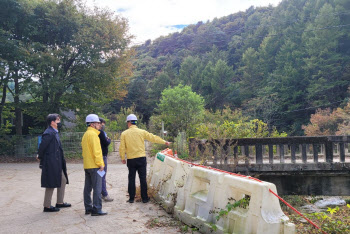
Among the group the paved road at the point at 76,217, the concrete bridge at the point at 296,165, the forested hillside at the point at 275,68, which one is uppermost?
the forested hillside at the point at 275,68

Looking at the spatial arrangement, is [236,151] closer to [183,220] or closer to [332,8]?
[183,220]

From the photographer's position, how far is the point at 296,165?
9.78 meters

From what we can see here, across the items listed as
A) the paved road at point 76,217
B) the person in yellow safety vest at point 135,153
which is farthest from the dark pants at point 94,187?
the person in yellow safety vest at point 135,153

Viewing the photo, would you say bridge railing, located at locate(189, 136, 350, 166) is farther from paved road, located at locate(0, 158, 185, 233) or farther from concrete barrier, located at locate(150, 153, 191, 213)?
paved road, located at locate(0, 158, 185, 233)

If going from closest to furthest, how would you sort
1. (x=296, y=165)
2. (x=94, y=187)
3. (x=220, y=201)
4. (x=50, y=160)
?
(x=220, y=201)
(x=94, y=187)
(x=50, y=160)
(x=296, y=165)

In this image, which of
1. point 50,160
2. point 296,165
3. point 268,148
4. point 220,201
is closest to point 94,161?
point 50,160

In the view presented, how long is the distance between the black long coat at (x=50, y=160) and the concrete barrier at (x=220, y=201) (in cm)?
218

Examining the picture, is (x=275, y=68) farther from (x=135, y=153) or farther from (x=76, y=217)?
(x=76, y=217)

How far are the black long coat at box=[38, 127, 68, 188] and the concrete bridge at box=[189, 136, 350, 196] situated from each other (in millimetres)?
5002

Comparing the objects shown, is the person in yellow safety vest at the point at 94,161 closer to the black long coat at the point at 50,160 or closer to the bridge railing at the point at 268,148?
the black long coat at the point at 50,160

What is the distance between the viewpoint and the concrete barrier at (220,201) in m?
4.16

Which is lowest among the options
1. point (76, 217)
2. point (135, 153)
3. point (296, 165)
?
point (76, 217)

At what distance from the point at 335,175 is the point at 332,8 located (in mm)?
40645

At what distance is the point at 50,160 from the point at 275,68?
Answer: 1985 inches
